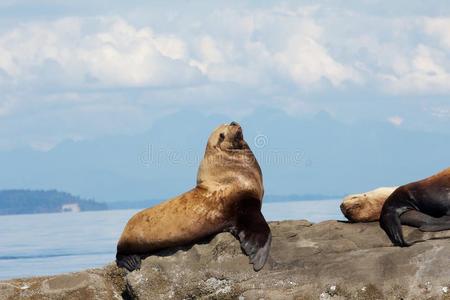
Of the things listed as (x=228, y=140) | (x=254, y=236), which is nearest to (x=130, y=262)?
(x=254, y=236)

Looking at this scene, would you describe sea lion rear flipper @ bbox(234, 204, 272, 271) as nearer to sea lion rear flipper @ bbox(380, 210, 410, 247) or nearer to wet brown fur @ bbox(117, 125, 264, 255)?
wet brown fur @ bbox(117, 125, 264, 255)

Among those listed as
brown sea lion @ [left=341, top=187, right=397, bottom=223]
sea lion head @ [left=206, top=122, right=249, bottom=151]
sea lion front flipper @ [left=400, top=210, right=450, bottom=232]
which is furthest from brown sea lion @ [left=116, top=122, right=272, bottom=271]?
sea lion front flipper @ [left=400, top=210, right=450, bottom=232]

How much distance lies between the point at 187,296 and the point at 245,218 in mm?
1148

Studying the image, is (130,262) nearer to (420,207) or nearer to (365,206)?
(365,206)

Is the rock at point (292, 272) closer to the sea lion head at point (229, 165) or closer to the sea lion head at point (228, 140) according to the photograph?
the sea lion head at point (229, 165)

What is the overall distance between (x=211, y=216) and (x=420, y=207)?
8.10 feet

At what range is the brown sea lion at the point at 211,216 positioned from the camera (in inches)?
527

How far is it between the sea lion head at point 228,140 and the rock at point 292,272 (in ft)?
3.68

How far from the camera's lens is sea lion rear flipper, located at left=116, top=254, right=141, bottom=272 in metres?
13.9

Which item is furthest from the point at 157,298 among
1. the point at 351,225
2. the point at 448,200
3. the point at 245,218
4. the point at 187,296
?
the point at 448,200

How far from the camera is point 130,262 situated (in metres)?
14.0

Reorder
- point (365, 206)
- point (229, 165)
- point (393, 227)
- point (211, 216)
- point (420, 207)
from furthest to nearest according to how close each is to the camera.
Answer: point (229, 165) < point (365, 206) < point (211, 216) < point (420, 207) < point (393, 227)

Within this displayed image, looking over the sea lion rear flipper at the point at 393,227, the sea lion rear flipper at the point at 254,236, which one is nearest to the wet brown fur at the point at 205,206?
the sea lion rear flipper at the point at 254,236

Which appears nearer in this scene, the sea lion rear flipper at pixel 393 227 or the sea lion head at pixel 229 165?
the sea lion rear flipper at pixel 393 227
